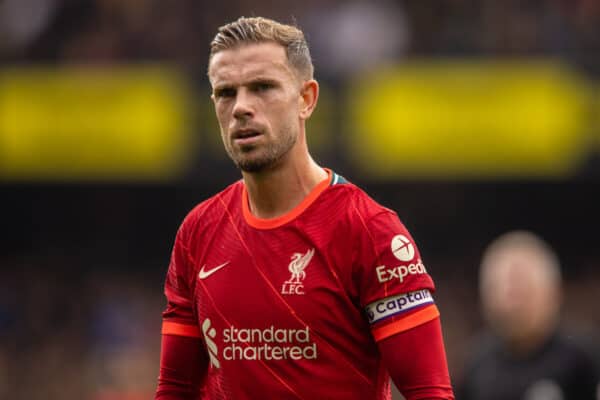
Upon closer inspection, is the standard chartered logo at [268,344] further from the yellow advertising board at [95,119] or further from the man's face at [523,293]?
the yellow advertising board at [95,119]

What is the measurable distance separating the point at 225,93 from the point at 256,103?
13 cm

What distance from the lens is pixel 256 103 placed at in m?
4.07

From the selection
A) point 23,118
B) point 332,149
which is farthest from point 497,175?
point 23,118

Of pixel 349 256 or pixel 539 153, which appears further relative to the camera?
pixel 539 153

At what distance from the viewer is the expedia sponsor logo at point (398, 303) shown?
3955mm

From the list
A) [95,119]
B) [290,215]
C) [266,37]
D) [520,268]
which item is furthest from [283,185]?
[95,119]

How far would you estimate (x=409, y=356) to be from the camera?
3934 millimetres

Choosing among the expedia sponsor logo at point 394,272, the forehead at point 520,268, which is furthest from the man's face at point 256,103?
the forehead at point 520,268

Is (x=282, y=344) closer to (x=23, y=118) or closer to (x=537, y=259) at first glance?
(x=537, y=259)

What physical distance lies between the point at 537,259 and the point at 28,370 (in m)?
10.2

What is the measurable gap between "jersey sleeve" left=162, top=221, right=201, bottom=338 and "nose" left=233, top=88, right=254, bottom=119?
0.49 m

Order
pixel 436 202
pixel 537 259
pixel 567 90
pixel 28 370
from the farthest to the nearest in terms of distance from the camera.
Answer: pixel 436 202
pixel 28 370
pixel 567 90
pixel 537 259

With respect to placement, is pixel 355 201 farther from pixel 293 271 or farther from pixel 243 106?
pixel 243 106

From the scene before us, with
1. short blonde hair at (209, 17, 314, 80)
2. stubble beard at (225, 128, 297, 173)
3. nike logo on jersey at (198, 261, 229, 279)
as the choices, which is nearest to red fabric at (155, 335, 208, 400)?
nike logo on jersey at (198, 261, 229, 279)
